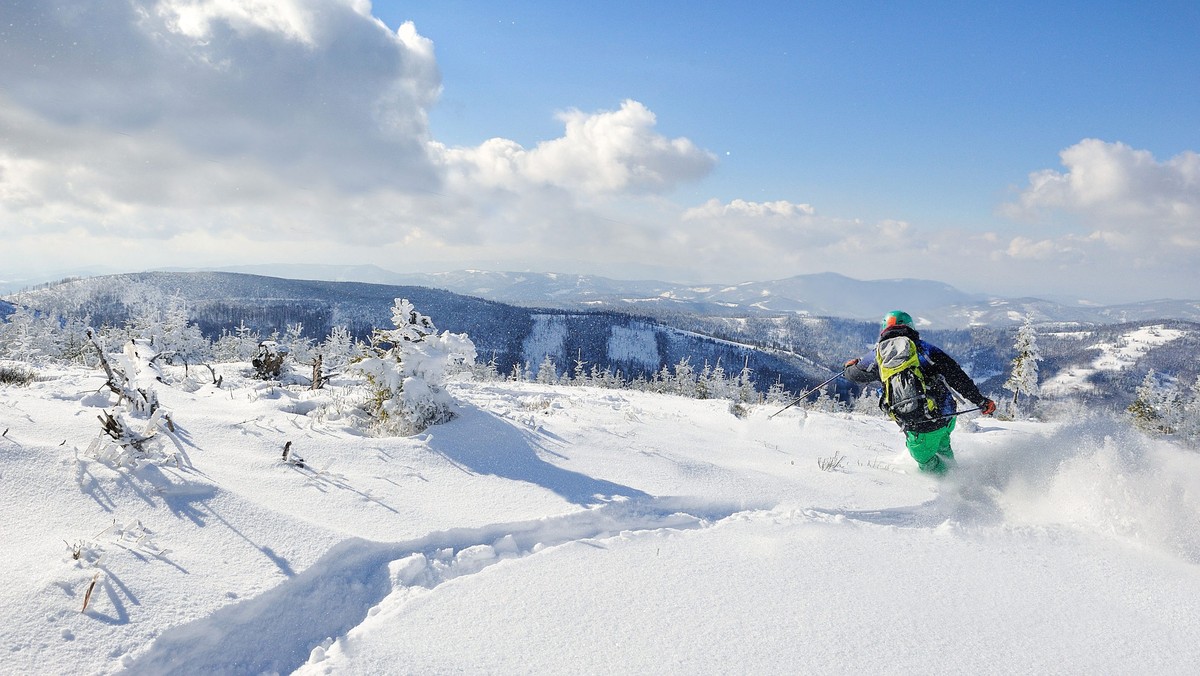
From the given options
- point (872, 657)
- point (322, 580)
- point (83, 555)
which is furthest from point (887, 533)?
point (83, 555)

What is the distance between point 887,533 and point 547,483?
297 centimetres

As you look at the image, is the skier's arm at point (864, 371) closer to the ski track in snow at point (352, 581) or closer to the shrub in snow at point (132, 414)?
the ski track in snow at point (352, 581)

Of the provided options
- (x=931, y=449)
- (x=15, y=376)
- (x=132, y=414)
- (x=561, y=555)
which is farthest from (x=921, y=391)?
(x=15, y=376)

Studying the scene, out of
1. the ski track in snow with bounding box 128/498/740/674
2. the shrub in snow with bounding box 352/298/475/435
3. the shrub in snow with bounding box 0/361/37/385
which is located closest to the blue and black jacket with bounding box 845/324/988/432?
the ski track in snow with bounding box 128/498/740/674

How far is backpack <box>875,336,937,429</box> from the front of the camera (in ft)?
19.4

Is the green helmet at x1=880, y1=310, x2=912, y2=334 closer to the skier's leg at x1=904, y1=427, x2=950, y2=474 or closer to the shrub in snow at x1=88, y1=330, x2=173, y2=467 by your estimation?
the skier's leg at x1=904, y1=427, x2=950, y2=474

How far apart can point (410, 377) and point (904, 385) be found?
234 inches

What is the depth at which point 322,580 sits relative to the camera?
10.2ft

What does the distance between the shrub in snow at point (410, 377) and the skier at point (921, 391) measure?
5.18 m

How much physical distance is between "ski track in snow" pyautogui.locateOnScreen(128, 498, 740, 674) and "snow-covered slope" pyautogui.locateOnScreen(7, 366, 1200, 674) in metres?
0.01

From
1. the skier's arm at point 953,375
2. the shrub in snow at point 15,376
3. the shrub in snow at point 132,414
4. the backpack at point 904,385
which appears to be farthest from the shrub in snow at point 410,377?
the skier's arm at point 953,375

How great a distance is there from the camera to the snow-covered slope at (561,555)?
2545 millimetres

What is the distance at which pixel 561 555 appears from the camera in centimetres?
358

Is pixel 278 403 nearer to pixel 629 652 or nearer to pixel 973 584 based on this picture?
pixel 629 652
